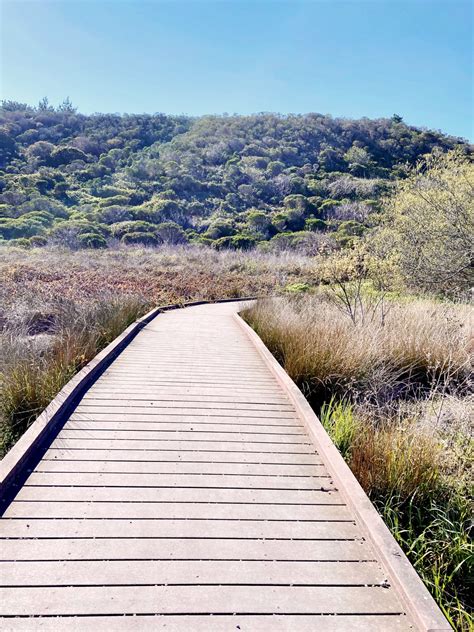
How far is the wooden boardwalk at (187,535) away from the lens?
191 cm

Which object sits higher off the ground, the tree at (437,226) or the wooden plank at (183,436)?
the tree at (437,226)

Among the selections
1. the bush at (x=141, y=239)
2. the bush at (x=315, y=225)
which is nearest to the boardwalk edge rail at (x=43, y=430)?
the bush at (x=141, y=239)

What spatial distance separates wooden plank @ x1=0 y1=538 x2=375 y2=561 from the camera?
2203 millimetres

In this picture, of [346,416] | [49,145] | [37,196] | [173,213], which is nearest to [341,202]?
[173,213]

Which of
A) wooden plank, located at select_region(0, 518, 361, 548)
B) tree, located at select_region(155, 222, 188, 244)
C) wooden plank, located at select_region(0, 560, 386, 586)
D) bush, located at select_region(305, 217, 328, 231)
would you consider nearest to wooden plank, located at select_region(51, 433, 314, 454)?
wooden plank, located at select_region(0, 518, 361, 548)

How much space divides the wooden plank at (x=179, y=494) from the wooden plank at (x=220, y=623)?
87 centimetres

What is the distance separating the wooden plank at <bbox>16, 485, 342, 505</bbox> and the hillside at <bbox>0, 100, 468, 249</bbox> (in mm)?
21697

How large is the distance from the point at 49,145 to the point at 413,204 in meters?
48.7

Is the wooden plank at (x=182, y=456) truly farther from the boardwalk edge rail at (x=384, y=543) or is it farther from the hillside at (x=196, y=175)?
the hillside at (x=196, y=175)

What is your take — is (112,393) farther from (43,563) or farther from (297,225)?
(297,225)

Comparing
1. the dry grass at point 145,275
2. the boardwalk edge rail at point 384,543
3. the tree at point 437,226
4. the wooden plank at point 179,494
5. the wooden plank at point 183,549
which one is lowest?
the dry grass at point 145,275

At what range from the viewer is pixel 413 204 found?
40.3ft

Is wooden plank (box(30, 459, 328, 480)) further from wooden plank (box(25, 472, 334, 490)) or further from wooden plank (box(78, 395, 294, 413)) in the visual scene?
wooden plank (box(78, 395, 294, 413))

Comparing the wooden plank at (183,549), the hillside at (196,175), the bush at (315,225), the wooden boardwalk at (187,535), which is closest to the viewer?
the wooden boardwalk at (187,535)
